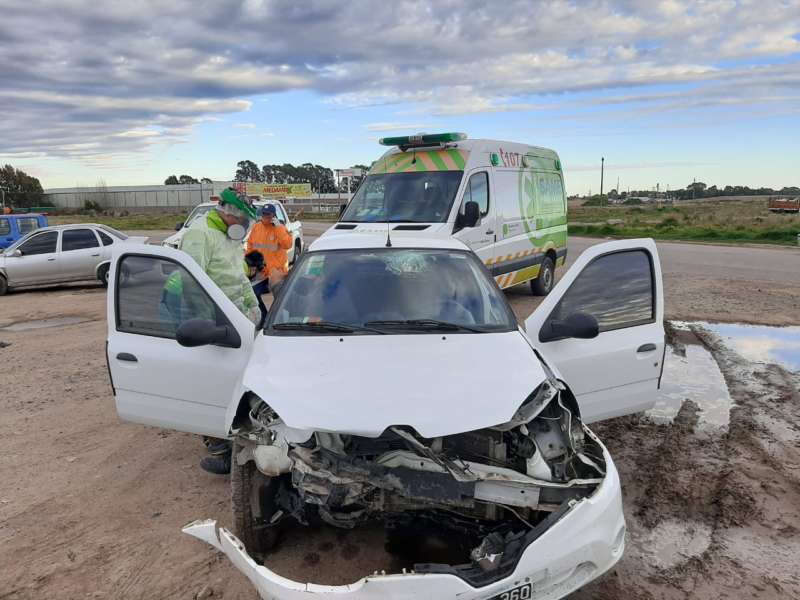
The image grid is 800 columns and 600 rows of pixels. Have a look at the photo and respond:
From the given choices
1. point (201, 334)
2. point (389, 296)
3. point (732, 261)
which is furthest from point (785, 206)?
point (201, 334)

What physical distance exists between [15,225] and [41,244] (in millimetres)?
5107

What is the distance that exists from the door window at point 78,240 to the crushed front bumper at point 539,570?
13.1 metres

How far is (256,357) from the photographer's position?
11.3 ft

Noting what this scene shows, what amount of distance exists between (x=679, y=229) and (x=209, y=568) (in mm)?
29864

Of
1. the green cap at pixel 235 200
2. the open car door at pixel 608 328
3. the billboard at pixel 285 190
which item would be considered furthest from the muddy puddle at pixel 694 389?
the billboard at pixel 285 190

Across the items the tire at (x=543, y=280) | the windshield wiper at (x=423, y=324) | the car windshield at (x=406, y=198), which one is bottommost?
the tire at (x=543, y=280)

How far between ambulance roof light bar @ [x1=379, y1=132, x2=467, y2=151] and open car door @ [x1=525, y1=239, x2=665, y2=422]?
491 centimetres

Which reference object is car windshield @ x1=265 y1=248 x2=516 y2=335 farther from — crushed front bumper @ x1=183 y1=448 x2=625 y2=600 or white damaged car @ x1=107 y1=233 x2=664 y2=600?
crushed front bumper @ x1=183 y1=448 x2=625 y2=600

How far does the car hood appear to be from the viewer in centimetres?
268

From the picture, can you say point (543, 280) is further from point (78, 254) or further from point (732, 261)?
point (78, 254)

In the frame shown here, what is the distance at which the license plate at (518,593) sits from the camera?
7.91 ft

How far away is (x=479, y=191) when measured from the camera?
8945mm

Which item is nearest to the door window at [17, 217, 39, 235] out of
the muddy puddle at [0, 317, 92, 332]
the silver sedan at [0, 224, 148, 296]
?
the silver sedan at [0, 224, 148, 296]

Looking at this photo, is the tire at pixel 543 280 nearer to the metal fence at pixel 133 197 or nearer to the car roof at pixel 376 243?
the car roof at pixel 376 243
